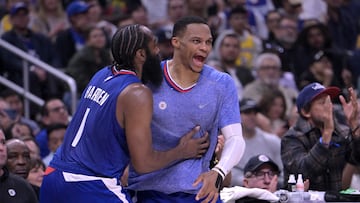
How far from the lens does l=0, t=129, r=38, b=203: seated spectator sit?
27.1 feet

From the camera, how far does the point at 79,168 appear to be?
6.79 meters

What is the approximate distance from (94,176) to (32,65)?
22.0 feet

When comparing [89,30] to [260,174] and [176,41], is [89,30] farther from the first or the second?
[176,41]

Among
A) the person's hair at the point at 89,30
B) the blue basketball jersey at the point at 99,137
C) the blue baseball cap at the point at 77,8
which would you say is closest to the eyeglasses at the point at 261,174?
the blue basketball jersey at the point at 99,137

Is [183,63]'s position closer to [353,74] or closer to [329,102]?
[329,102]

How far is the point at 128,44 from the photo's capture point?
6.82 meters

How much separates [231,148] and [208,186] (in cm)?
32

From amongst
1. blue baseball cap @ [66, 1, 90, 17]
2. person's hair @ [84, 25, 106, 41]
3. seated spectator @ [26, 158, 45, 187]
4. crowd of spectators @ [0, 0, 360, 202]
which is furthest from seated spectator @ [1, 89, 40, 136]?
seated spectator @ [26, 158, 45, 187]

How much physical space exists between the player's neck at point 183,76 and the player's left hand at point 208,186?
0.65 m

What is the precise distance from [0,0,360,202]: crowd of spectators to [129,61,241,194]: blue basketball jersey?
12.9 ft

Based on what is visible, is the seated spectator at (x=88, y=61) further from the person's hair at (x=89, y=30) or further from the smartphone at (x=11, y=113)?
the smartphone at (x=11, y=113)

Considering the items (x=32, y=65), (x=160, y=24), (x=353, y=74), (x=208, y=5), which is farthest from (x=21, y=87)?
(x=353, y=74)

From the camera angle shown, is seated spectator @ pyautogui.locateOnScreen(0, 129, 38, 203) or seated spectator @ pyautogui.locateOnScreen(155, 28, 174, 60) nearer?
seated spectator @ pyautogui.locateOnScreen(0, 129, 38, 203)

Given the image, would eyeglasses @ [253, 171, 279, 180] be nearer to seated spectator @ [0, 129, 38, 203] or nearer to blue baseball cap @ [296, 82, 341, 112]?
A: blue baseball cap @ [296, 82, 341, 112]
